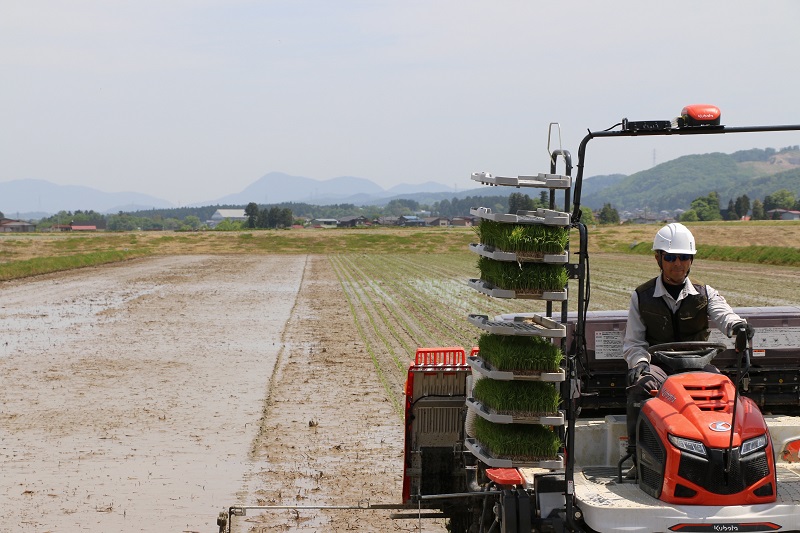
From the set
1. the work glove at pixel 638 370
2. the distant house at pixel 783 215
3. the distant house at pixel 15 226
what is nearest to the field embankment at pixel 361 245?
the distant house at pixel 783 215

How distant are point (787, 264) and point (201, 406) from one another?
35.9m

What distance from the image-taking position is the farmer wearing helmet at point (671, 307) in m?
5.60

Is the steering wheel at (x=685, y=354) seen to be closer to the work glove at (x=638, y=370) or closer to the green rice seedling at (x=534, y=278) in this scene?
the work glove at (x=638, y=370)

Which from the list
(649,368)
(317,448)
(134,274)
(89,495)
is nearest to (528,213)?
(649,368)

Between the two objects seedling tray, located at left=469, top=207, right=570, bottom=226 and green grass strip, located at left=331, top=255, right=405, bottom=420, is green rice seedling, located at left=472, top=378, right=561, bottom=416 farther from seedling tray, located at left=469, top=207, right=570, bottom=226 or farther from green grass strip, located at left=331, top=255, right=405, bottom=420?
green grass strip, located at left=331, top=255, right=405, bottom=420

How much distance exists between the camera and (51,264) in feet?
159

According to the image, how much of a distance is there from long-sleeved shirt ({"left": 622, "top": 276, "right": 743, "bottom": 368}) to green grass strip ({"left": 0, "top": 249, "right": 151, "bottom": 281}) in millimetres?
37988

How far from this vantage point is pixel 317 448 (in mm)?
10484

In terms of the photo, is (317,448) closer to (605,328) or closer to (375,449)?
(375,449)

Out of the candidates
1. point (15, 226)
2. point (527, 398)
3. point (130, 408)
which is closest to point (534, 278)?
point (527, 398)

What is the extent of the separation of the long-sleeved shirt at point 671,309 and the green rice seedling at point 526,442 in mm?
682

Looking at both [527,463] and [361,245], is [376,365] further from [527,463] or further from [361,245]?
[361,245]

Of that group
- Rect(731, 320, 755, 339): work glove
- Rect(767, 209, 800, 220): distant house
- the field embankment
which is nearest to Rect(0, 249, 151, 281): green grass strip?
the field embankment

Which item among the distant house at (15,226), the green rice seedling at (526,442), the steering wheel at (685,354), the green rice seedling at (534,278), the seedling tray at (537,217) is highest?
the seedling tray at (537,217)
